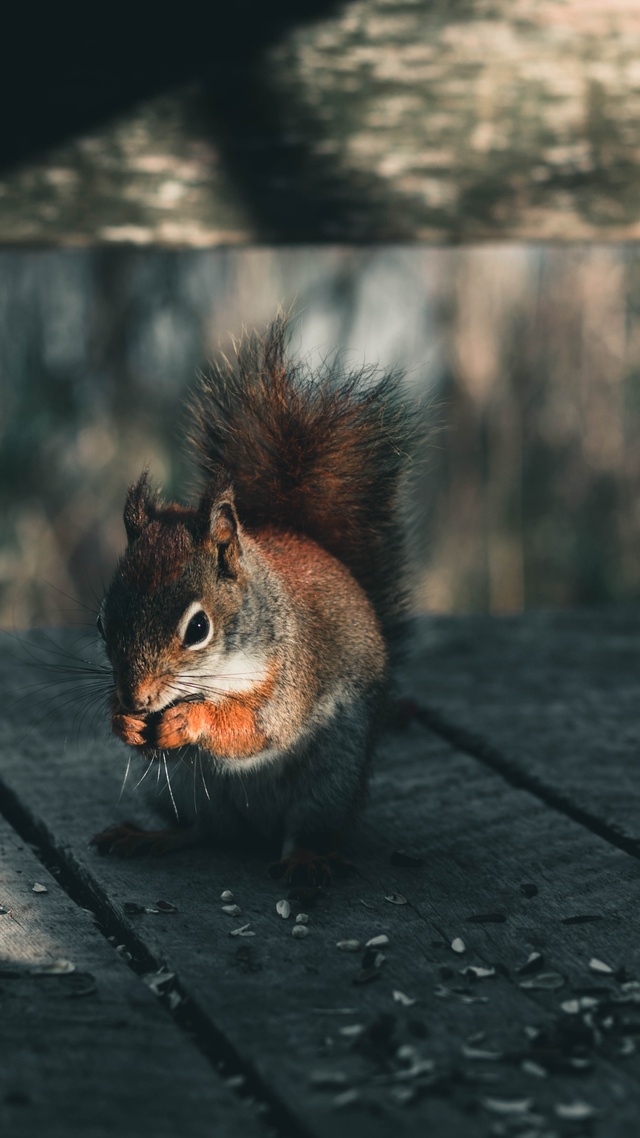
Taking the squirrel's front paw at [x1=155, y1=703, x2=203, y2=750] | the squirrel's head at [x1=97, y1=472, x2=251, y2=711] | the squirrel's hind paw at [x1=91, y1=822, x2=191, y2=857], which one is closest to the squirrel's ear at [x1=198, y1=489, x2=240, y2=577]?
the squirrel's head at [x1=97, y1=472, x2=251, y2=711]

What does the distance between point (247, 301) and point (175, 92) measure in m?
2.93

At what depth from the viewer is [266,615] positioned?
1804 mm

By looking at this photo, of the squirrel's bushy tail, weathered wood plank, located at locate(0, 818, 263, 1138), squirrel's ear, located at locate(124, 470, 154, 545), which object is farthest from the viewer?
the squirrel's bushy tail

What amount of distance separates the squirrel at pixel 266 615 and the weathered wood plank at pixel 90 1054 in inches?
12.1

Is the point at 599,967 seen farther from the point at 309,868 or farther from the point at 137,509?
the point at 137,509

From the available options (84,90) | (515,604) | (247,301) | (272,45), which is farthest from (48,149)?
(515,604)

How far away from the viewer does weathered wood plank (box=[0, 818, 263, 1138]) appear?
3.28 feet

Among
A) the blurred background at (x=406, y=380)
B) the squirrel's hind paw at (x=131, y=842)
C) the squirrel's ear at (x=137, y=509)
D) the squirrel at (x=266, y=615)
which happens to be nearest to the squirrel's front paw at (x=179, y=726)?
the squirrel at (x=266, y=615)

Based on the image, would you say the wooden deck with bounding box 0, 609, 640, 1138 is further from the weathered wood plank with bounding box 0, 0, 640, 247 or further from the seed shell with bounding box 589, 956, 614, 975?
the weathered wood plank with bounding box 0, 0, 640, 247

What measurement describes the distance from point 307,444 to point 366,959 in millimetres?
820

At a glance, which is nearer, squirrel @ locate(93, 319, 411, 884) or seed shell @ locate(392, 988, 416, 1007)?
seed shell @ locate(392, 988, 416, 1007)

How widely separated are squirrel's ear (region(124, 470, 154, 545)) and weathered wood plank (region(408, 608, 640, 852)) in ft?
1.86

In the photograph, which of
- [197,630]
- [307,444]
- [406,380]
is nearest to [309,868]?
[197,630]

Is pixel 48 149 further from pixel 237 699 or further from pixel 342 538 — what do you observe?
pixel 237 699
